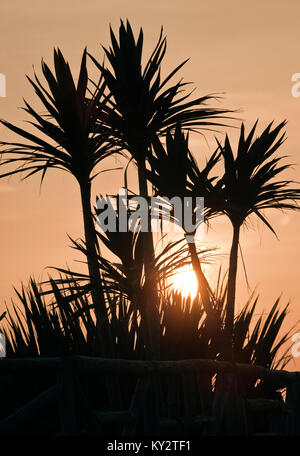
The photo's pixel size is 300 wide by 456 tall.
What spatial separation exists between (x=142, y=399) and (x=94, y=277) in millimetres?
4281

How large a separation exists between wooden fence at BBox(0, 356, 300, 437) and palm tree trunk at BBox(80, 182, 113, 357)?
A: 2.16ft

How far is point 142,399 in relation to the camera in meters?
5.48

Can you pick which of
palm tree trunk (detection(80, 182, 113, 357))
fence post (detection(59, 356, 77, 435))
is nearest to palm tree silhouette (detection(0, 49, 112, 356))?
palm tree trunk (detection(80, 182, 113, 357))

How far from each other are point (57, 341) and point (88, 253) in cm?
112

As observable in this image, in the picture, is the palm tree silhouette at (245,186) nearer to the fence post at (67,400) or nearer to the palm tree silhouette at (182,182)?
the palm tree silhouette at (182,182)

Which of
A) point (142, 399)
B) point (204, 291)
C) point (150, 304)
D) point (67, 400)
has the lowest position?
point (142, 399)

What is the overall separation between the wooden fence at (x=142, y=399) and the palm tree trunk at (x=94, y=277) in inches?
25.9

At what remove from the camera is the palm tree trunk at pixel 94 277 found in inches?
365

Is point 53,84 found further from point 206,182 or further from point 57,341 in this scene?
point 57,341

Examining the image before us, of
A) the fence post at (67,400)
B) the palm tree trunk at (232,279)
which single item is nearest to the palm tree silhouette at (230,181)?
the palm tree trunk at (232,279)

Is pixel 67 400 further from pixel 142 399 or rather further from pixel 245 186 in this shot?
pixel 245 186

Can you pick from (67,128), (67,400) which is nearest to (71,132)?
(67,128)

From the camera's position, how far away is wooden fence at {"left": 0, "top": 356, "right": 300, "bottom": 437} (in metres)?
4.57

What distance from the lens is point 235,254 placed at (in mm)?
10938
